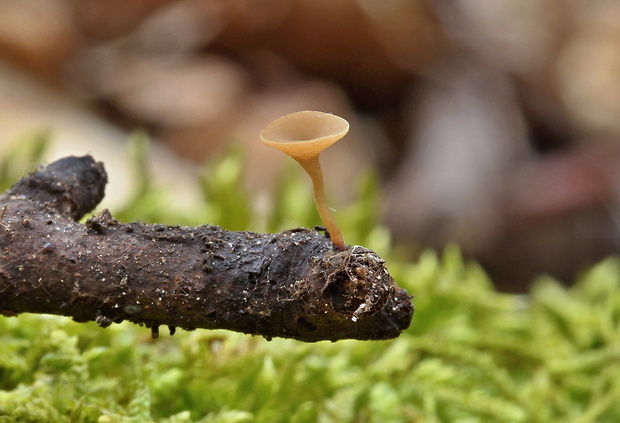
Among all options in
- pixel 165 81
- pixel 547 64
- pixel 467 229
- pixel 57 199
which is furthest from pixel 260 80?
pixel 57 199

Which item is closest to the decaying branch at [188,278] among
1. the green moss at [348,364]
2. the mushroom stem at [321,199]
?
the mushroom stem at [321,199]

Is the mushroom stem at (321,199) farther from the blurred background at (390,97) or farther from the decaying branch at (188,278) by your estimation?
the blurred background at (390,97)

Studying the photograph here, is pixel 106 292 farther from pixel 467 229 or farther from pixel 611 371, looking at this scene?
pixel 467 229

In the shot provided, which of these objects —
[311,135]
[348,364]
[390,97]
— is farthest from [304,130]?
[390,97]

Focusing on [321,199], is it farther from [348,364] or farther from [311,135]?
[348,364]

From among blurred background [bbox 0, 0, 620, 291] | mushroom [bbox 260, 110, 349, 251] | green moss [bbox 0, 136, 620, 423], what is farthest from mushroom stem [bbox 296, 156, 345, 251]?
blurred background [bbox 0, 0, 620, 291]

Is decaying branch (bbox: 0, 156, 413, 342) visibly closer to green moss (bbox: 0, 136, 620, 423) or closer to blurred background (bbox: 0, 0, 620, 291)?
green moss (bbox: 0, 136, 620, 423)
